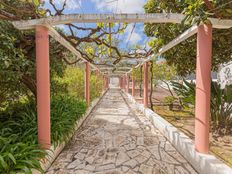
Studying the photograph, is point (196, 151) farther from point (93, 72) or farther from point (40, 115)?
point (93, 72)

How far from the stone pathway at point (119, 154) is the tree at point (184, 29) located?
2263 mm

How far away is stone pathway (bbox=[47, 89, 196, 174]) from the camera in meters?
3.13

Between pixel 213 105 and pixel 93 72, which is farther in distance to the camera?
pixel 93 72

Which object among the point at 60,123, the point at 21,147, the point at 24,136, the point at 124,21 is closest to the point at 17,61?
the point at 24,136

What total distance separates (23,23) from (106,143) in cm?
292

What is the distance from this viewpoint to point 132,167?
3.21 m

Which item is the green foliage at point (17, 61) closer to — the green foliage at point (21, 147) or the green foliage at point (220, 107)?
the green foliage at point (21, 147)

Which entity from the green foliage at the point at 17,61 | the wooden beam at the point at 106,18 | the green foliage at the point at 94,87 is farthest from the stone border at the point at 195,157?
the green foliage at the point at 94,87

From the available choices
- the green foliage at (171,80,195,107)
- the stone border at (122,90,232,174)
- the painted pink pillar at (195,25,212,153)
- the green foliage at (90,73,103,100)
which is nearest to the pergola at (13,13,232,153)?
the painted pink pillar at (195,25,212,153)

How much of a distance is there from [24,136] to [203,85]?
3.13 meters

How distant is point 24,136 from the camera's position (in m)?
3.31

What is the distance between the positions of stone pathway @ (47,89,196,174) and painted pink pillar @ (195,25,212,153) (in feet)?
1.74

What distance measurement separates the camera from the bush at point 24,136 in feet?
7.88

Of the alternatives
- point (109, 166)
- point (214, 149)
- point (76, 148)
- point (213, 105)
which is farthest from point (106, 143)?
point (213, 105)
